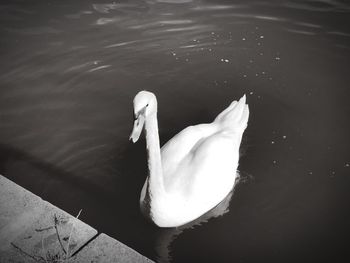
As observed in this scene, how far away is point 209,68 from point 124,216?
373 cm

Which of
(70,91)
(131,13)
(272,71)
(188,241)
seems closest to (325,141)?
(272,71)

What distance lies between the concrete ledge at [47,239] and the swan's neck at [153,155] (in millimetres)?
699

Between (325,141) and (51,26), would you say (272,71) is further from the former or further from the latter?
(51,26)

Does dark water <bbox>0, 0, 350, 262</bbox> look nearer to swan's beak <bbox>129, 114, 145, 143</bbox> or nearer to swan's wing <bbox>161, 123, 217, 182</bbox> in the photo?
swan's wing <bbox>161, 123, 217, 182</bbox>

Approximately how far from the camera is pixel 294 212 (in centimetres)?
409

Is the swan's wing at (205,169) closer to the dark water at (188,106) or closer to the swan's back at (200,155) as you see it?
the swan's back at (200,155)

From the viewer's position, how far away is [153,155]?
10.4 feet

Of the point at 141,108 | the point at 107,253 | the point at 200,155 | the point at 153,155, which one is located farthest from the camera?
the point at 200,155

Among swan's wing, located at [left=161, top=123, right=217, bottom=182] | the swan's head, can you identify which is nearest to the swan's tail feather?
swan's wing, located at [left=161, top=123, right=217, bottom=182]

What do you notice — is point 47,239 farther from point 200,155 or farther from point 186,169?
point 200,155

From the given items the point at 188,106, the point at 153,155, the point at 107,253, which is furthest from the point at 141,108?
the point at 188,106

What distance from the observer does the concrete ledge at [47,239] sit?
2.64m

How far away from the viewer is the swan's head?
9.23ft

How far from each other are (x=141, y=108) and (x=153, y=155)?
0.52 metres
